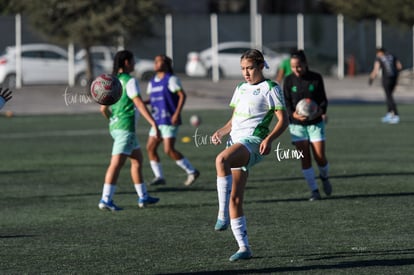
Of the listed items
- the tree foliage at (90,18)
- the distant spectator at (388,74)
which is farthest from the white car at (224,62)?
the distant spectator at (388,74)

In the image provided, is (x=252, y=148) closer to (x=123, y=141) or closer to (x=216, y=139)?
(x=216, y=139)

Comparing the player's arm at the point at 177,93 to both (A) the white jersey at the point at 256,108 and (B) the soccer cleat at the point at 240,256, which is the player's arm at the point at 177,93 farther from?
(B) the soccer cleat at the point at 240,256

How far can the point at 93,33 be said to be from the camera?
4178cm

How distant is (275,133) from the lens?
10055mm

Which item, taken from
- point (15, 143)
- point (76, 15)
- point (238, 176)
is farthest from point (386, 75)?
point (238, 176)

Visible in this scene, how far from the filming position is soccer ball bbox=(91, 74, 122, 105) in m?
12.2

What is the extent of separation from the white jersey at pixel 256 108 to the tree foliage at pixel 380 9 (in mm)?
43603

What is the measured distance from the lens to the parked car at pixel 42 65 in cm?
4384

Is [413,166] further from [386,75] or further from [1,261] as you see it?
[386,75]

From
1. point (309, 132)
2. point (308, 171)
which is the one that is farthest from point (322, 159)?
point (309, 132)

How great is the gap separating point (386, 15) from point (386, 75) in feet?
75.3

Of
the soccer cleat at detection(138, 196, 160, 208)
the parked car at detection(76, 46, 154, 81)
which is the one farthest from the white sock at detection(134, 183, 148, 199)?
the parked car at detection(76, 46, 154, 81)

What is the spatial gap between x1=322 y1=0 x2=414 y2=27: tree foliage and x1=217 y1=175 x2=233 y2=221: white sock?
43577 mm

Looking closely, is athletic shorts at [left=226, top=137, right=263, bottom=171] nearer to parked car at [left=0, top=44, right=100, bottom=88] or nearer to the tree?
the tree
